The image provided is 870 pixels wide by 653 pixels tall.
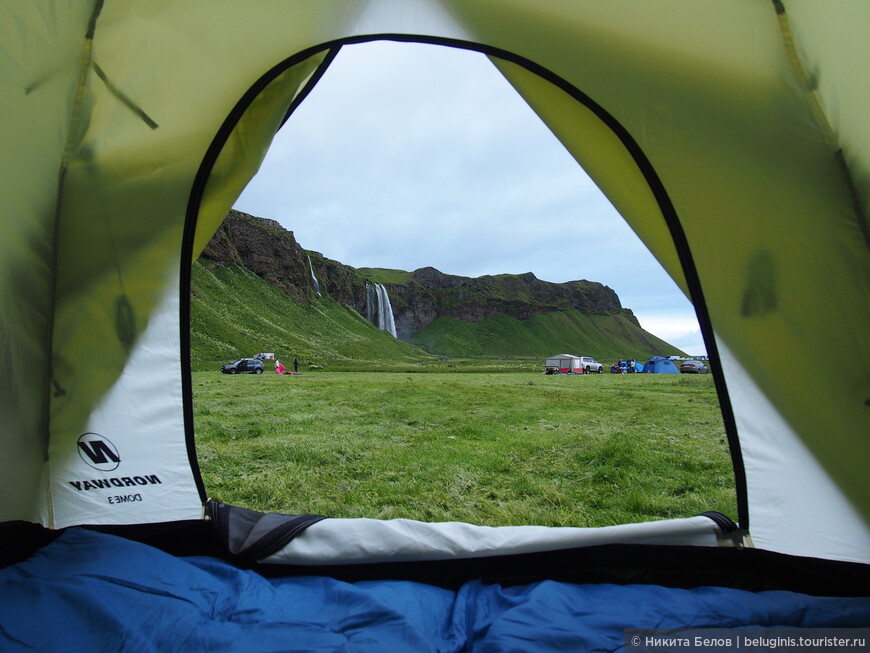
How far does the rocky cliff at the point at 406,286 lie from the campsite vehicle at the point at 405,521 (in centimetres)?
6710

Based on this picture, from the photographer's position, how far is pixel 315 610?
1981 millimetres

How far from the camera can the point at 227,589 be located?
6.95ft

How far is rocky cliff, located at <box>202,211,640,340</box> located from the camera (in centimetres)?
7281

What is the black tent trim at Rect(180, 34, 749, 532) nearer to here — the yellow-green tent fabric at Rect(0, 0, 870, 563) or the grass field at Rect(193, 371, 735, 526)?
the yellow-green tent fabric at Rect(0, 0, 870, 563)

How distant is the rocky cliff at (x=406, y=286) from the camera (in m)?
72.8

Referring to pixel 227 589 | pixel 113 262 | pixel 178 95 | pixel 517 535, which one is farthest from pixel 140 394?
pixel 517 535

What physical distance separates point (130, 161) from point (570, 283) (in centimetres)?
14449

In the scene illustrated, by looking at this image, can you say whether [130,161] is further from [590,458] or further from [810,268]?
[590,458]

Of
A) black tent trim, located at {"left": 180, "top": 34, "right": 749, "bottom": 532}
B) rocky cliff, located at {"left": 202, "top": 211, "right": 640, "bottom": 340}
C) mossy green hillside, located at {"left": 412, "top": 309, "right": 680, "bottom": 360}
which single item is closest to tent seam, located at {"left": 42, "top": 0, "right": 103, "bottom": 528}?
black tent trim, located at {"left": 180, "top": 34, "right": 749, "bottom": 532}

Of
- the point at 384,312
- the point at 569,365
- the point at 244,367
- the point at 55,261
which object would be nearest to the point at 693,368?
the point at 569,365

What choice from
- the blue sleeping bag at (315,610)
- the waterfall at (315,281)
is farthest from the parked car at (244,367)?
the waterfall at (315,281)

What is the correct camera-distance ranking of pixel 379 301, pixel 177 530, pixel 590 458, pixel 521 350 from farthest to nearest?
pixel 521 350
pixel 379 301
pixel 590 458
pixel 177 530

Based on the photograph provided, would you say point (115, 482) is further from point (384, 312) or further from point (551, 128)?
point (384, 312)

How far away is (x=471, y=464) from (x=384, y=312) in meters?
98.2
